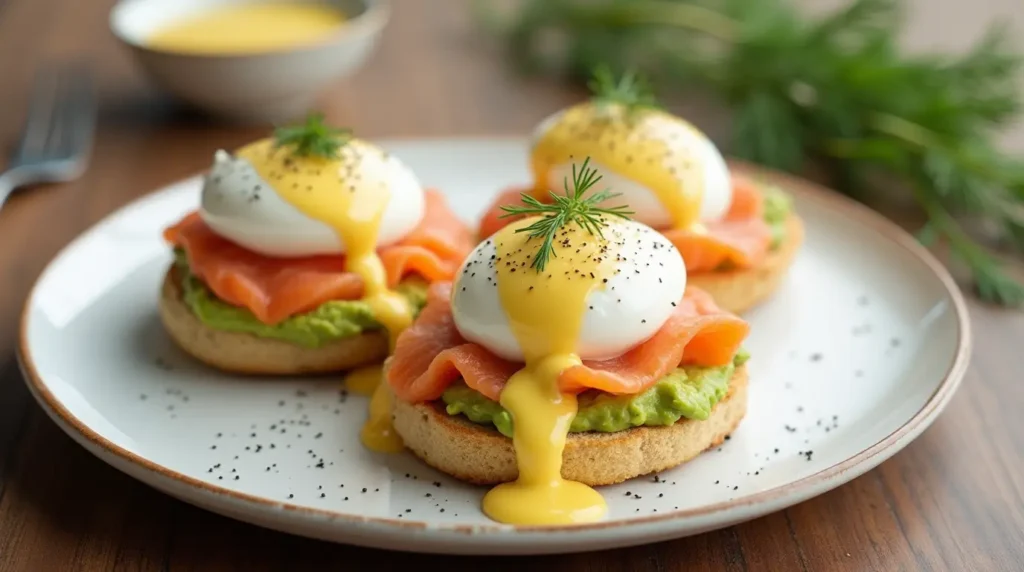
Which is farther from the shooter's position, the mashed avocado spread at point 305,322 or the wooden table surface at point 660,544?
the mashed avocado spread at point 305,322

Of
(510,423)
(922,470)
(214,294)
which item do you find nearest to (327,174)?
(214,294)

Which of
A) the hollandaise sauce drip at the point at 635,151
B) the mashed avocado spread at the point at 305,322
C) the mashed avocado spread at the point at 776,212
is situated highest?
the hollandaise sauce drip at the point at 635,151

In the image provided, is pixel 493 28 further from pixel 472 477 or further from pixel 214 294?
pixel 472 477

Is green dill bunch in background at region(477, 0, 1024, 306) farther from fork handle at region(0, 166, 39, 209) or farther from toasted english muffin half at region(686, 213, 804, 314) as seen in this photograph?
fork handle at region(0, 166, 39, 209)

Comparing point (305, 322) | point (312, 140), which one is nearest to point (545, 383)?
point (305, 322)

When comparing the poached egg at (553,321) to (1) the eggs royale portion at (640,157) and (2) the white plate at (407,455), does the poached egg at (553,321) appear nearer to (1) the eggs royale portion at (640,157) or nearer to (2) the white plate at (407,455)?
(2) the white plate at (407,455)

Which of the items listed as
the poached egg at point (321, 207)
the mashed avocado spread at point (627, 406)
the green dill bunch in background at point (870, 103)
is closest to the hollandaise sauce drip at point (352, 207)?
the poached egg at point (321, 207)

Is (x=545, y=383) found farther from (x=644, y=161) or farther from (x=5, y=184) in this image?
(x=5, y=184)
